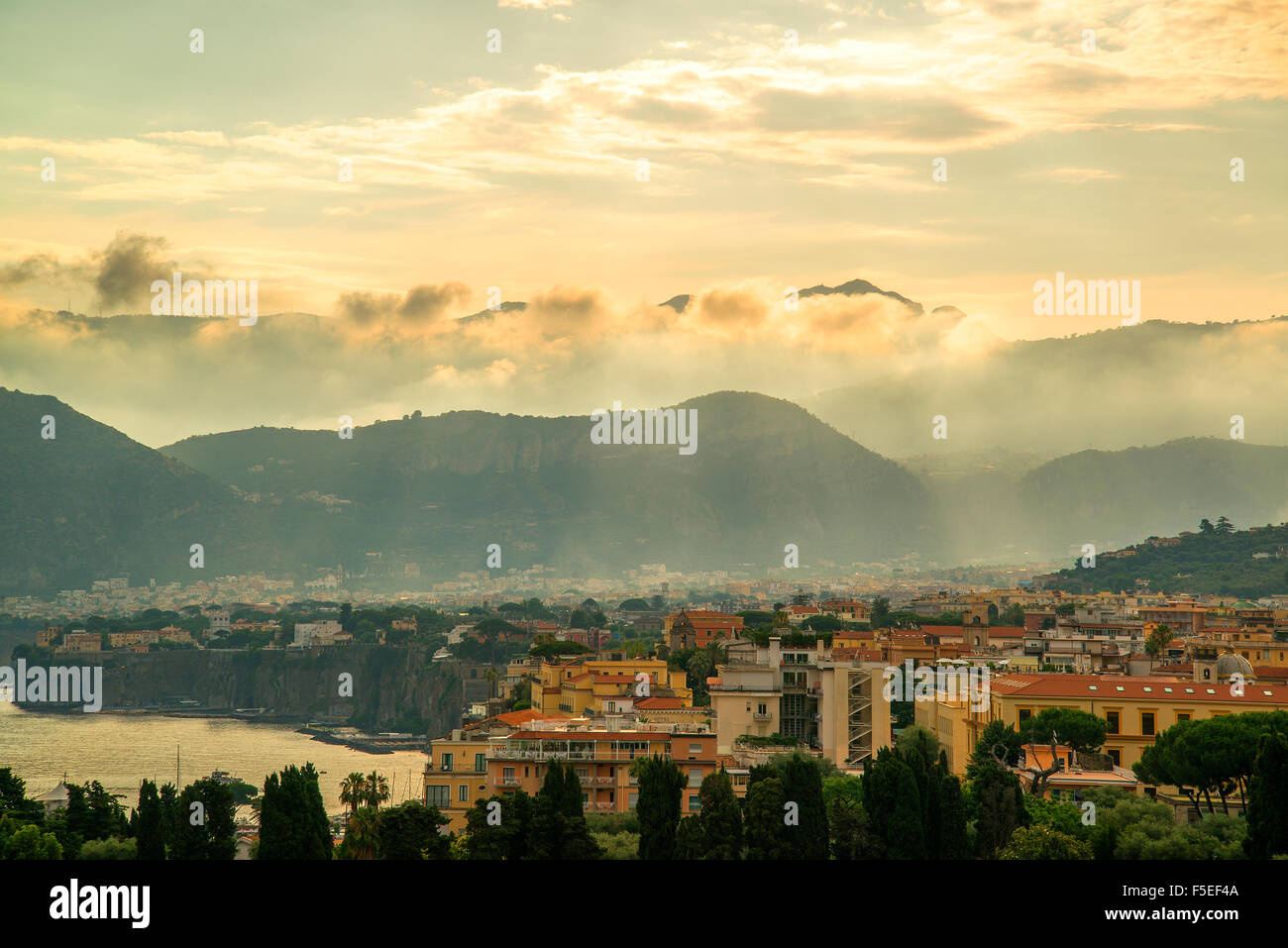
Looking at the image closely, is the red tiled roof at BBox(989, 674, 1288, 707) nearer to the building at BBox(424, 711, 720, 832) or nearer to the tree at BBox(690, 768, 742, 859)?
the building at BBox(424, 711, 720, 832)

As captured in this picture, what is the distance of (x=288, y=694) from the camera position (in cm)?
12862

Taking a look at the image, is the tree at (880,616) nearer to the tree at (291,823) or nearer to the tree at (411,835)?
the tree at (411,835)

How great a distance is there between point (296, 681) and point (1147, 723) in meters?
104

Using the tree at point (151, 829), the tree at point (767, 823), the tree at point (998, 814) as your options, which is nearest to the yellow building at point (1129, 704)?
the tree at point (998, 814)

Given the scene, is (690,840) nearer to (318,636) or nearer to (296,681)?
(296,681)

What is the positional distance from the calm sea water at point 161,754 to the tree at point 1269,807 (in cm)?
3692

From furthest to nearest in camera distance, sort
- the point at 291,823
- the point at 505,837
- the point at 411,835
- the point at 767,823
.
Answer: the point at 291,823, the point at 411,835, the point at 767,823, the point at 505,837

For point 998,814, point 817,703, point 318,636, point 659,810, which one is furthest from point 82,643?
point 998,814

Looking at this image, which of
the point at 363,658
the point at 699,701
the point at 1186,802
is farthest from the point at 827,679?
the point at 363,658

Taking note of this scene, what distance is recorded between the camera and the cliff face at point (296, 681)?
376 ft

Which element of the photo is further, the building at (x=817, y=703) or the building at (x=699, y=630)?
the building at (x=699, y=630)

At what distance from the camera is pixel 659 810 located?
2548 cm
